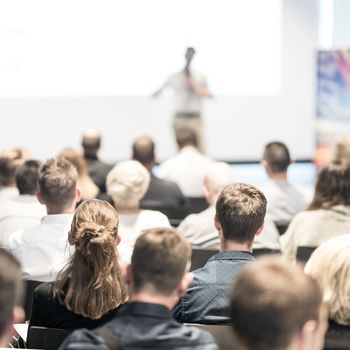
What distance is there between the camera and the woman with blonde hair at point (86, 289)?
2.93 metres

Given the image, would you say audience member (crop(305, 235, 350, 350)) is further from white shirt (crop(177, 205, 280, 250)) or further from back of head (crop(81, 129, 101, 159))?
back of head (crop(81, 129, 101, 159))

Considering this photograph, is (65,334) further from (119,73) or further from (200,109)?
(119,73)

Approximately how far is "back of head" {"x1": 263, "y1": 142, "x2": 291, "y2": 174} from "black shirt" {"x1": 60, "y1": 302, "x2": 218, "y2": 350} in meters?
3.57

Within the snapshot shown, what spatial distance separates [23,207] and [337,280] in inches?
96.7

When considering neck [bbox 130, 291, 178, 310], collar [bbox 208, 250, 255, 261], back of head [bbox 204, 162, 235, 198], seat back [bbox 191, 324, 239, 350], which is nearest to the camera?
neck [bbox 130, 291, 178, 310]

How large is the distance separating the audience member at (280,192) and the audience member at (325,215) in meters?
0.82

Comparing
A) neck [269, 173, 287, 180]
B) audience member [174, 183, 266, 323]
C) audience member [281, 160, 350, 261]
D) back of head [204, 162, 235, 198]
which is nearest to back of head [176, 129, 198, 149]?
neck [269, 173, 287, 180]

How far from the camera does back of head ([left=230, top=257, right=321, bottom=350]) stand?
1790 mm

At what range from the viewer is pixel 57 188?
4125mm

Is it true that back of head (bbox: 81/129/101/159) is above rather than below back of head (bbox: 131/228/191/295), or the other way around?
below

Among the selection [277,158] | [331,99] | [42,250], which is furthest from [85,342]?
[331,99]

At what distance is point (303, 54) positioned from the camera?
11.6 m

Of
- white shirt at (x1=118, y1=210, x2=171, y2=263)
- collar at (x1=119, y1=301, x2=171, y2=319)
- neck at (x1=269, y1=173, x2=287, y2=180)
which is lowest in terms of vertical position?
white shirt at (x1=118, y1=210, x2=171, y2=263)

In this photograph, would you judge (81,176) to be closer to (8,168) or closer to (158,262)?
(8,168)
